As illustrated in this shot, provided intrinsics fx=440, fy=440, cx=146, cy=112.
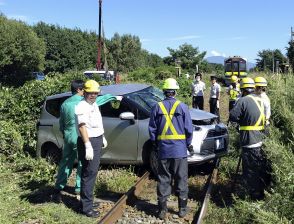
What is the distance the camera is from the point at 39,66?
6141 centimetres

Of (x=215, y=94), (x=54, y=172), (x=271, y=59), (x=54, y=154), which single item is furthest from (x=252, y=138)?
(x=271, y=59)

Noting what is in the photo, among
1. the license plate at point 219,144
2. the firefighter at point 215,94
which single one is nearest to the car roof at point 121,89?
the license plate at point 219,144

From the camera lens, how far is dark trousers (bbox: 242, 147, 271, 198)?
671 cm

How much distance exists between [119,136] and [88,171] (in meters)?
2.50

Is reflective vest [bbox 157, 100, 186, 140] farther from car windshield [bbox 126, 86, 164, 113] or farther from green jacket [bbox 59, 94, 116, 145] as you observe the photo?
car windshield [bbox 126, 86, 164, 113]

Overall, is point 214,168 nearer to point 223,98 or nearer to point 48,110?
point 48,110

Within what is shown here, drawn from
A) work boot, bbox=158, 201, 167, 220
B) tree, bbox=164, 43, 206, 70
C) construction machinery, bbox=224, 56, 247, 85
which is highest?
tree, bbox=164, 43, 206, 70

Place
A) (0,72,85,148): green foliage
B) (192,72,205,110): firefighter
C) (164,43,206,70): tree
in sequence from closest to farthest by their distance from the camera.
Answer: (0,72,85,148): green foliage → (192,72,205,110): firefighter → (164,43,206,70): tree

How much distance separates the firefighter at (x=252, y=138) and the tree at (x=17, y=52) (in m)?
47.2

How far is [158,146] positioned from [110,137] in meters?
2.57

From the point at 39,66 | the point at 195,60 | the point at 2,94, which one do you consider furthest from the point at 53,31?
the point at 2,94

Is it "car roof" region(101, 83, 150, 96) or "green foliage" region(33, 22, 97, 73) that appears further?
"green foliage" region(33, 22, 97, 73)

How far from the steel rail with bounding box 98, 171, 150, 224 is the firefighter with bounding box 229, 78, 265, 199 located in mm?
1885

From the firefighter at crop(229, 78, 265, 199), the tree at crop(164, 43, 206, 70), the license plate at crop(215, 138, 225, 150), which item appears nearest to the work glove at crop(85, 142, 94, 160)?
the firefighter at crop(229, 78, 265, 199)
